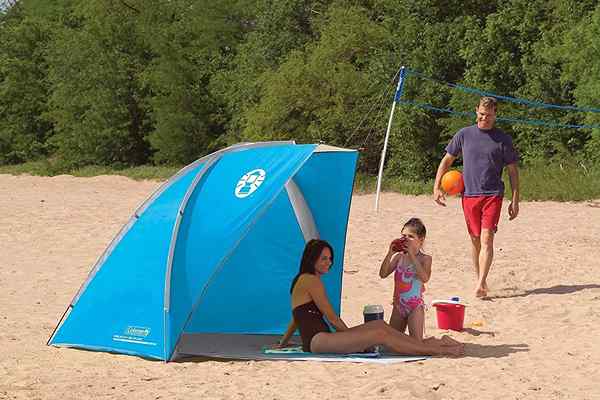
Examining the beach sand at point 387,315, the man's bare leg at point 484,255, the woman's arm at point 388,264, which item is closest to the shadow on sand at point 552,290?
the beach sand at point 387,315

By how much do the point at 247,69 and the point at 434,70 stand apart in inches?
263

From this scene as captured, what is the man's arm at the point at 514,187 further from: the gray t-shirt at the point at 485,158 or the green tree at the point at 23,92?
the green tree at the point at 23,92

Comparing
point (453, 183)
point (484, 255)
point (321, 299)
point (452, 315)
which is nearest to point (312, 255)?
point (321, 299)

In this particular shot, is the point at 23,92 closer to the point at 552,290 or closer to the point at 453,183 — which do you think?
the point at 453,183

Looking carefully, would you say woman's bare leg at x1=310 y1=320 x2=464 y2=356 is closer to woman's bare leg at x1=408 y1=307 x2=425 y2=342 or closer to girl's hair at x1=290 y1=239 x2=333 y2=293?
woman's bare leg at x1=408 y1=307 x2=425 y2=342

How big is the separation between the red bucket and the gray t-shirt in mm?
1396

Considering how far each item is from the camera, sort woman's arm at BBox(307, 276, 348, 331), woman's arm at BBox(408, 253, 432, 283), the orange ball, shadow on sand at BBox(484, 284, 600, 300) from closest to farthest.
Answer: woman's arm at BBox(307, 276, 348, 331), woman's arm at BBox(408, 253, 432, 283), the orange ball, shadow on sand at BBox(484, 284, 600, 300)

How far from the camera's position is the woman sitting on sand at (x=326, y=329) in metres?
6.64

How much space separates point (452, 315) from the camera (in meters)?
7.60

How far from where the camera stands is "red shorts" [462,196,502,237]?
8.56 m

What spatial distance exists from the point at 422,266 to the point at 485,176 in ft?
6.23

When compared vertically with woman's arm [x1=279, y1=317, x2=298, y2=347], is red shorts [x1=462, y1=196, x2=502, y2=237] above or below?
above

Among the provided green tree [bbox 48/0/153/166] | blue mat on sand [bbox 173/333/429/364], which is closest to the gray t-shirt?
blue mat on sand [bbox 173/333/429/364]

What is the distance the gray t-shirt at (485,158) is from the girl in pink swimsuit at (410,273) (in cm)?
177
